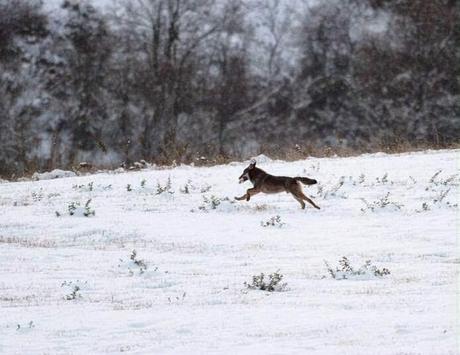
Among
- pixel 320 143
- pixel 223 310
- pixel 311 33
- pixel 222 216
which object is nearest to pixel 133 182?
pixel 222 216

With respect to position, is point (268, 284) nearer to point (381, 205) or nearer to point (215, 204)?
point (381, 205)

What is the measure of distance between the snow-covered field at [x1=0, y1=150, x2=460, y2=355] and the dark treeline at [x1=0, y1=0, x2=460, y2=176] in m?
24.8

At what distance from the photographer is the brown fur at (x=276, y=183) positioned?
13516 mm

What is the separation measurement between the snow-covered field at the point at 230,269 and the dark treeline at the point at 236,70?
24.8 metres

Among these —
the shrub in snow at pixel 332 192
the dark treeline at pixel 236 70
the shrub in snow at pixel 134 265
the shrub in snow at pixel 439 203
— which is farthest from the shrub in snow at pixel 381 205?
the dark treeline at pixel 236 70

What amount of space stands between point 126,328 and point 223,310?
0.97 metres

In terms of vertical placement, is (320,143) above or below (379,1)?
below

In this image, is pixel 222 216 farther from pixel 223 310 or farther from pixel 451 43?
pixel 451 43

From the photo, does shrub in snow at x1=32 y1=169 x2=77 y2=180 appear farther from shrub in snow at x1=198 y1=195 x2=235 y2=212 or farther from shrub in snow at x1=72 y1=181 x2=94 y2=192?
shrub in snow at x1=198 y1=195 x2=235 y2=212

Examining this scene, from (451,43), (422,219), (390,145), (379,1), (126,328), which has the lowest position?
(126,328)

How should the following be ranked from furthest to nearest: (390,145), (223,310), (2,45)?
1. (2,45)
2. (390,145)
3. (223,310)

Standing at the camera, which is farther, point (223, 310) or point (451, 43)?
point (451, 43)

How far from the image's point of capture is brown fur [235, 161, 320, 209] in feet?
44.3

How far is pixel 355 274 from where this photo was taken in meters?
8.10
